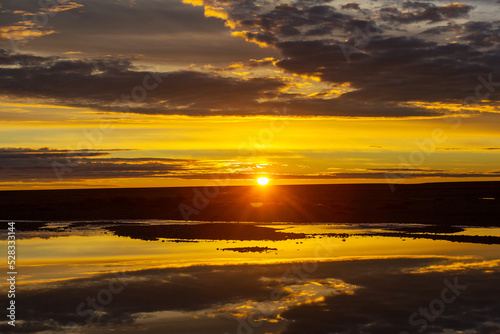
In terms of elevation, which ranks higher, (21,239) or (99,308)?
(21,239)

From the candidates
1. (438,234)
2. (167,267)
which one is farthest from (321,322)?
(438,234)

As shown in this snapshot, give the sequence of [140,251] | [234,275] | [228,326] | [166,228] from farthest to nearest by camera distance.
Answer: [166,228]
[140,251]
[234,275]
[228,326]

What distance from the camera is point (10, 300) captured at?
16953 millimetres

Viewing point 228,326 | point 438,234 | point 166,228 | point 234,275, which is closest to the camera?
point 228,326

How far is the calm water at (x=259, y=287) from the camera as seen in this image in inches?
573

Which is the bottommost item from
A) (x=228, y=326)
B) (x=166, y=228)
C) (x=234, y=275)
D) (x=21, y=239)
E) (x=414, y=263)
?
(x=228, y=326)

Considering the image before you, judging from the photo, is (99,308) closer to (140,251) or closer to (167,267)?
(167,267)

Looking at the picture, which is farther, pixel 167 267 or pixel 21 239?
pixel 21 239

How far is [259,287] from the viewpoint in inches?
742

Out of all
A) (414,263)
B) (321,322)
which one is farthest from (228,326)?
(414,263)

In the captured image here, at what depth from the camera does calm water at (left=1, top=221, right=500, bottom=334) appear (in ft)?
47.7

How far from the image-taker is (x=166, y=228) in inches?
1657

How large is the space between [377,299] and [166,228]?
1079 inches

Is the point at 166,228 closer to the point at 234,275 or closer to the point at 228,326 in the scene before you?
A: the point at 234,275
